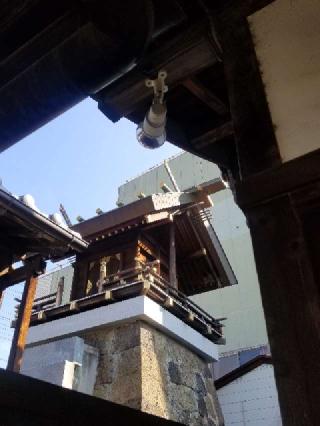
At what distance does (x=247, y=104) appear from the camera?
193cm

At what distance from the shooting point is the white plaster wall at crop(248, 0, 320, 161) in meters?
1.72

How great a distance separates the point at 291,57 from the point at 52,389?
5.63 feet

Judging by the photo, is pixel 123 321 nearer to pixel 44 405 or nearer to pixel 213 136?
pixel 213 136

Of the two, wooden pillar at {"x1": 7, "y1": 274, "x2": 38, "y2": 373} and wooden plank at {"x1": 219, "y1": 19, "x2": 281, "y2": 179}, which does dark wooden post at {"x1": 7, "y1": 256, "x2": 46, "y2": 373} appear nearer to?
wooden pillar at {"x1": 7, "y1": 274, "x2": 38, "y2": 373}

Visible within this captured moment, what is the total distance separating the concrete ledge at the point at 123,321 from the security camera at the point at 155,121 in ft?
25.7

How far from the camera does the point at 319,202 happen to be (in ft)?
5.06

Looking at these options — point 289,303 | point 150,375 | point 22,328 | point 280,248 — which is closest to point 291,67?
point 280,248

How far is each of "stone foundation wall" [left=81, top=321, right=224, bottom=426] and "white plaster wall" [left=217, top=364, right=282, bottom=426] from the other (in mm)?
2017

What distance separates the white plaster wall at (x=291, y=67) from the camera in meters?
1.72

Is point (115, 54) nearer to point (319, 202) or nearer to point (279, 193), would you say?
point (279, 193)

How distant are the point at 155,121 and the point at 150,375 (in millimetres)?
8433

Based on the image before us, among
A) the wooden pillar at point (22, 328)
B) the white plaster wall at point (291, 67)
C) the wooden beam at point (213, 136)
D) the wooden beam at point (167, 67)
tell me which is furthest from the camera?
the wooden pillar at point (22, 328)

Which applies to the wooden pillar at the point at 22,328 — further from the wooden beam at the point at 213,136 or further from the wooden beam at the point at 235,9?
the wooden beam at the point at 235,9

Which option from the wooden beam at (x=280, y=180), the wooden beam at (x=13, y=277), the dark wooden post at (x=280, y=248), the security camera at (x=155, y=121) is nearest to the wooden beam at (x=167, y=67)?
the security camera at (x=155, y=121)
